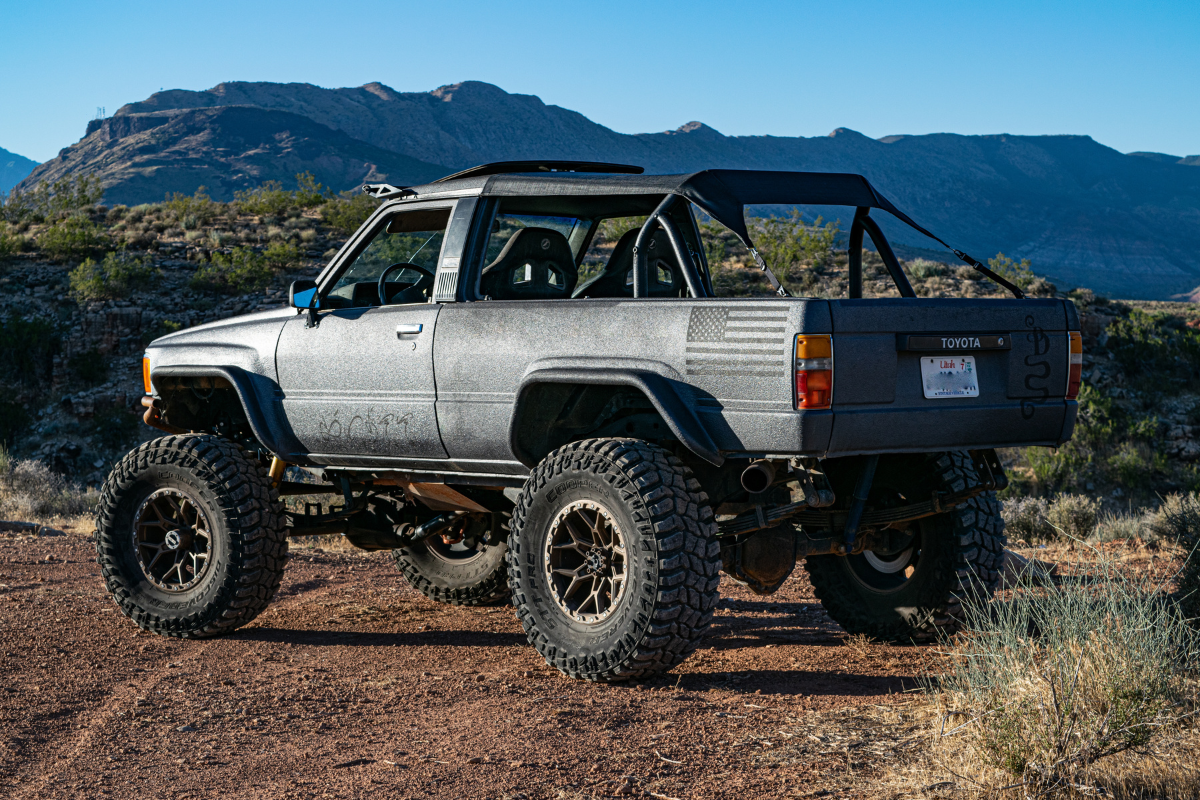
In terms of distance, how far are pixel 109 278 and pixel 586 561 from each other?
2575cm

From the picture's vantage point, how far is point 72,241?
29953 millimetres

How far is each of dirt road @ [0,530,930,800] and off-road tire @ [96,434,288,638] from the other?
174 mm

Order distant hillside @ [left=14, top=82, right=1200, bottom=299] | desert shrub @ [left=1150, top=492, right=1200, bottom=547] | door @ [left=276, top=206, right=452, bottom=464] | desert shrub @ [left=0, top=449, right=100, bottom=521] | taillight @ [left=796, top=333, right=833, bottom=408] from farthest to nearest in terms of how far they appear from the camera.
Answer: distant hillside @ [left=14, top=82, right=1200, bottom=299] → desert shrub @ [left=0, top=449, right=100, bottom=521] → desert shrub @ [left=1150, top=492, right=1200, bottom=547] → door @ [left=276, top=206, right=452, bottom=464] → taillight @ [left=796, top=333, right=833, bottom=408]

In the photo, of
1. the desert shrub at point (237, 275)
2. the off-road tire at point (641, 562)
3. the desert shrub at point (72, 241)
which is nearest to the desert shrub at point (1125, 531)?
the off-road tire at point (641, 562)

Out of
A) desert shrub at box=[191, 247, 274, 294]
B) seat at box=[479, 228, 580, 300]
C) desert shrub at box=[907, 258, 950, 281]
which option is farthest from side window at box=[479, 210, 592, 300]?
desert shrub at box=[907, 258, 950, 281]

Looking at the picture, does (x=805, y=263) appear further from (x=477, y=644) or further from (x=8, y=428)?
(x=477, y=644)

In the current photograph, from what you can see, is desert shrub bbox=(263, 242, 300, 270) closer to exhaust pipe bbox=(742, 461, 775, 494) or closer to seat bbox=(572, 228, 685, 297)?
seat bbox=(572, 228, 685, 297)

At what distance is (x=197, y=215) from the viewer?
34719 mm

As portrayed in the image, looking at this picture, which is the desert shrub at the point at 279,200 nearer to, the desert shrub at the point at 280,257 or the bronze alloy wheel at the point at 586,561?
the desert shrub at the point at 280,257

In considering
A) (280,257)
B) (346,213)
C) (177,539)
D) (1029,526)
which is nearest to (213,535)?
(177,539)

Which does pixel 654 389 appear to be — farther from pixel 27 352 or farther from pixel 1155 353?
pixel 27 352

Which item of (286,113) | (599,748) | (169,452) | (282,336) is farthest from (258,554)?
(286,113)

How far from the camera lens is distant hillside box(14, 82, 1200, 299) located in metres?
137

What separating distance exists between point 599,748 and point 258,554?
9.17 ft
